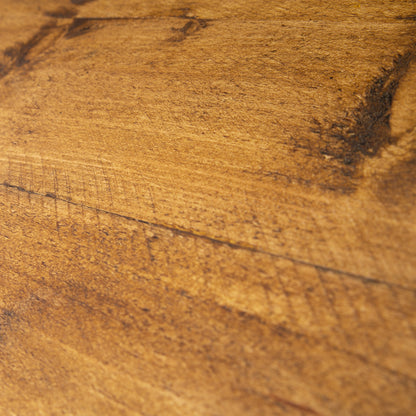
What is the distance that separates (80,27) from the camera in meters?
0.99

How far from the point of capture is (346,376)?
0.44 m

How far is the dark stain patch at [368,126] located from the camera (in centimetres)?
58

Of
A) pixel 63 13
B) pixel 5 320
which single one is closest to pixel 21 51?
pixel 63 13

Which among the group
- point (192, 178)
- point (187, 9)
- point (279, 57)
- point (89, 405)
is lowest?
point (89, 405)

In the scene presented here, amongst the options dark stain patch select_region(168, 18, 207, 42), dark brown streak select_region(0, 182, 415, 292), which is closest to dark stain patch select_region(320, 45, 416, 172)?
dark brown streak select_region(0, 182, 415, 292)

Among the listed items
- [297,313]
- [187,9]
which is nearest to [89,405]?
[297,313]

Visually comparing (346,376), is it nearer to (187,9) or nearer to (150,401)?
(150,401)

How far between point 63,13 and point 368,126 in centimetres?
95

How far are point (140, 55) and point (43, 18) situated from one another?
46 cm

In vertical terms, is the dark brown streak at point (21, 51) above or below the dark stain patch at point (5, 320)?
above

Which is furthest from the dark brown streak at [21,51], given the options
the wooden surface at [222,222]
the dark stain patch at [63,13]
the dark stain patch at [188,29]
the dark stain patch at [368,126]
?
the dark stain patch at [368,126]

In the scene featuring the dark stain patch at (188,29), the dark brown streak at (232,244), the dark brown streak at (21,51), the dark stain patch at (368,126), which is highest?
the dark brown streak at (21,51)

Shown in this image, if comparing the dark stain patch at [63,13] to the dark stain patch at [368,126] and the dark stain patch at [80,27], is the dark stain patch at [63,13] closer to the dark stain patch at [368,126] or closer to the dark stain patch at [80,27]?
the dark stain patch at [80,27]

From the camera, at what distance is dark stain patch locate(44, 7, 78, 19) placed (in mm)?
1038
